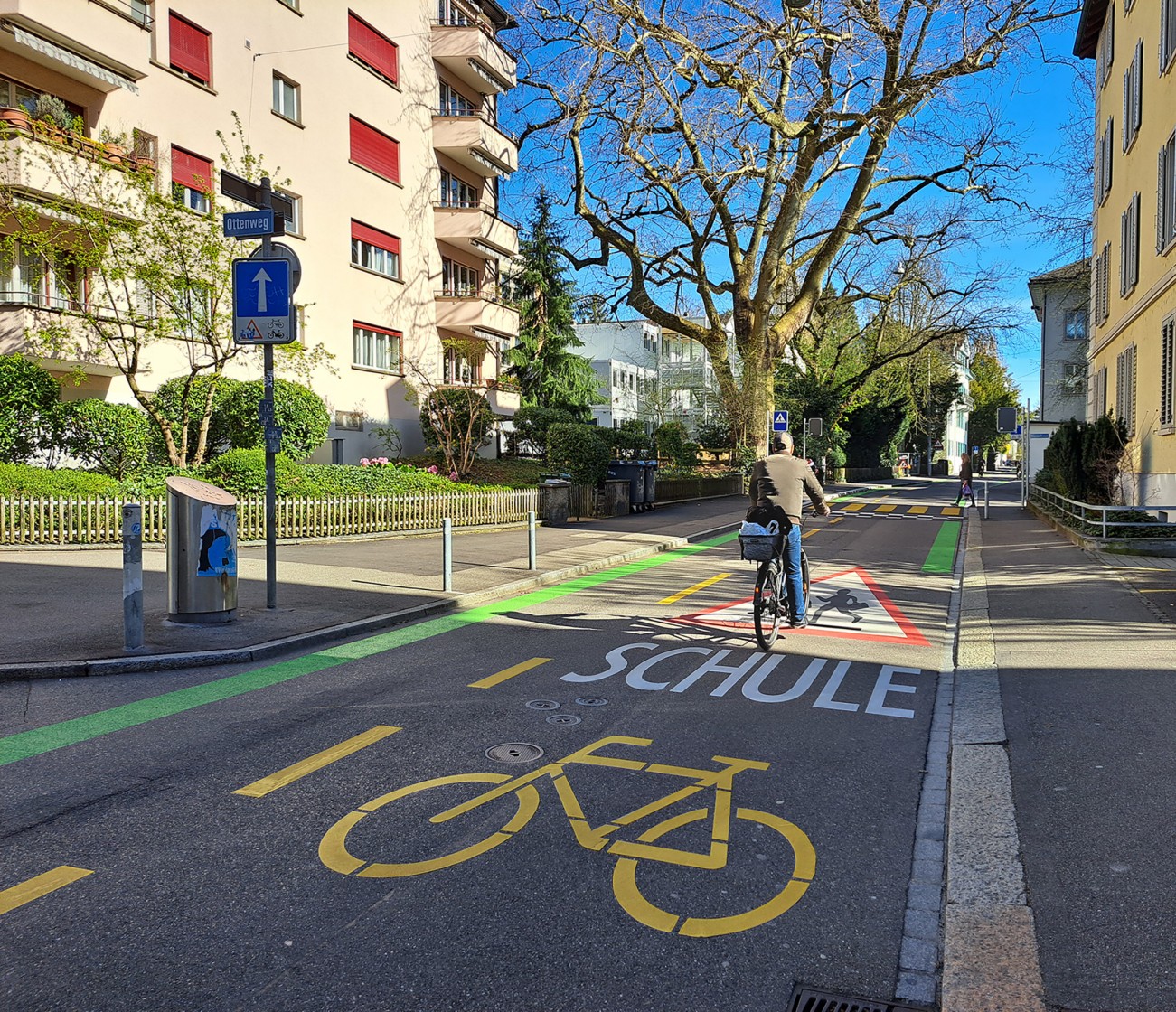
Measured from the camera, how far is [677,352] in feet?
256

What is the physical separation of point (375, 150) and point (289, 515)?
16050mm

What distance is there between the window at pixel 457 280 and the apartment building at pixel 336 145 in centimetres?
9

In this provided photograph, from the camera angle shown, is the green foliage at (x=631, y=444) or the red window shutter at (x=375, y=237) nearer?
the red window shutter at (x=375, y=237)

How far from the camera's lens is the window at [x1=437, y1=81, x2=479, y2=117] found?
32.1m

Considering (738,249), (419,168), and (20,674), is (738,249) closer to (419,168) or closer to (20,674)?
(419,168)

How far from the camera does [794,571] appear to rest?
29.0 feet

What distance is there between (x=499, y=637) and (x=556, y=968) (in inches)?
230

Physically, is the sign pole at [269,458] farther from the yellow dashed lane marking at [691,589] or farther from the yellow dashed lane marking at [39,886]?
the yellow dashed lane marking at [39,886]

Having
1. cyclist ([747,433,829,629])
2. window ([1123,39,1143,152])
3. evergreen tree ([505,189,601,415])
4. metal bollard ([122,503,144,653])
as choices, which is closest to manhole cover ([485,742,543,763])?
metal bollard ([122,503,144,653])

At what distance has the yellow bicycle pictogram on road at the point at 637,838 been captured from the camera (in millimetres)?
3439

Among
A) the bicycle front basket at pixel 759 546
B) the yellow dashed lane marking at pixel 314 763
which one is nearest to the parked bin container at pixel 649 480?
→ the bicycle front basket at pixel 759 546

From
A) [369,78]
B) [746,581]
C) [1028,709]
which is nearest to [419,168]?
[369,78]

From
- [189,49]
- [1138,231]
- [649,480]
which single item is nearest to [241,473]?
[189,49]

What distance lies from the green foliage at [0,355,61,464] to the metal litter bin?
9983mm
